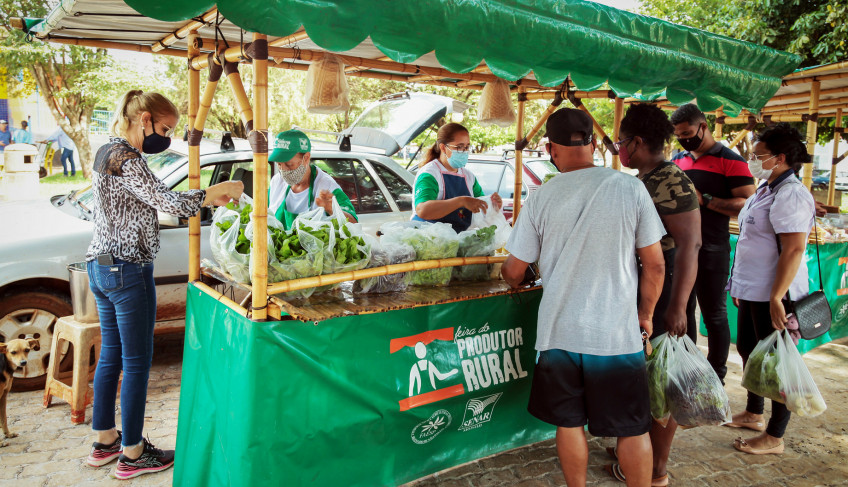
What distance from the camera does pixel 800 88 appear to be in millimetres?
5637

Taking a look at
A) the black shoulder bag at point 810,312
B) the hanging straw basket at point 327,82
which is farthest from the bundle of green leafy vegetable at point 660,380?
the hanging straw basket at point 327,82

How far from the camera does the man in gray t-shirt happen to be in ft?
8.01

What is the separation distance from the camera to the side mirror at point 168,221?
4470 mm

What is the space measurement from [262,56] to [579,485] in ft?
7.75

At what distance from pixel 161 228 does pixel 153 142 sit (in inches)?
68.0

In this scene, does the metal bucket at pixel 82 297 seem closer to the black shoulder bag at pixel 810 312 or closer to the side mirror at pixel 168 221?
the side mirror at pixel 168 221

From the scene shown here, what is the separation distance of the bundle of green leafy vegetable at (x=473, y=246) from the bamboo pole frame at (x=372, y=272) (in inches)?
3.2

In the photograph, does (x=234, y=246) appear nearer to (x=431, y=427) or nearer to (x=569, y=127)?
(x=431, y=427)

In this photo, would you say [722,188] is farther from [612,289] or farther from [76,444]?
[76,444]

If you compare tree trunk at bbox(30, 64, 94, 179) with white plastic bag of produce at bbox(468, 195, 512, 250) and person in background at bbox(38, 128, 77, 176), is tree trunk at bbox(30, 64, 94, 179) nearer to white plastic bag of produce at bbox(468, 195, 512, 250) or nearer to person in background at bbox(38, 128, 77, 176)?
person in background at bbox(38, 128, 77, 176)

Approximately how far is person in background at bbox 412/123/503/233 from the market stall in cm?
66

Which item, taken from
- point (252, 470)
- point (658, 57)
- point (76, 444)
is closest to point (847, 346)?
point (658, 57)

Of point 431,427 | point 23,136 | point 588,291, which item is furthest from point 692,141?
point 23,136

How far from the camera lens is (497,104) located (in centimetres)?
396
